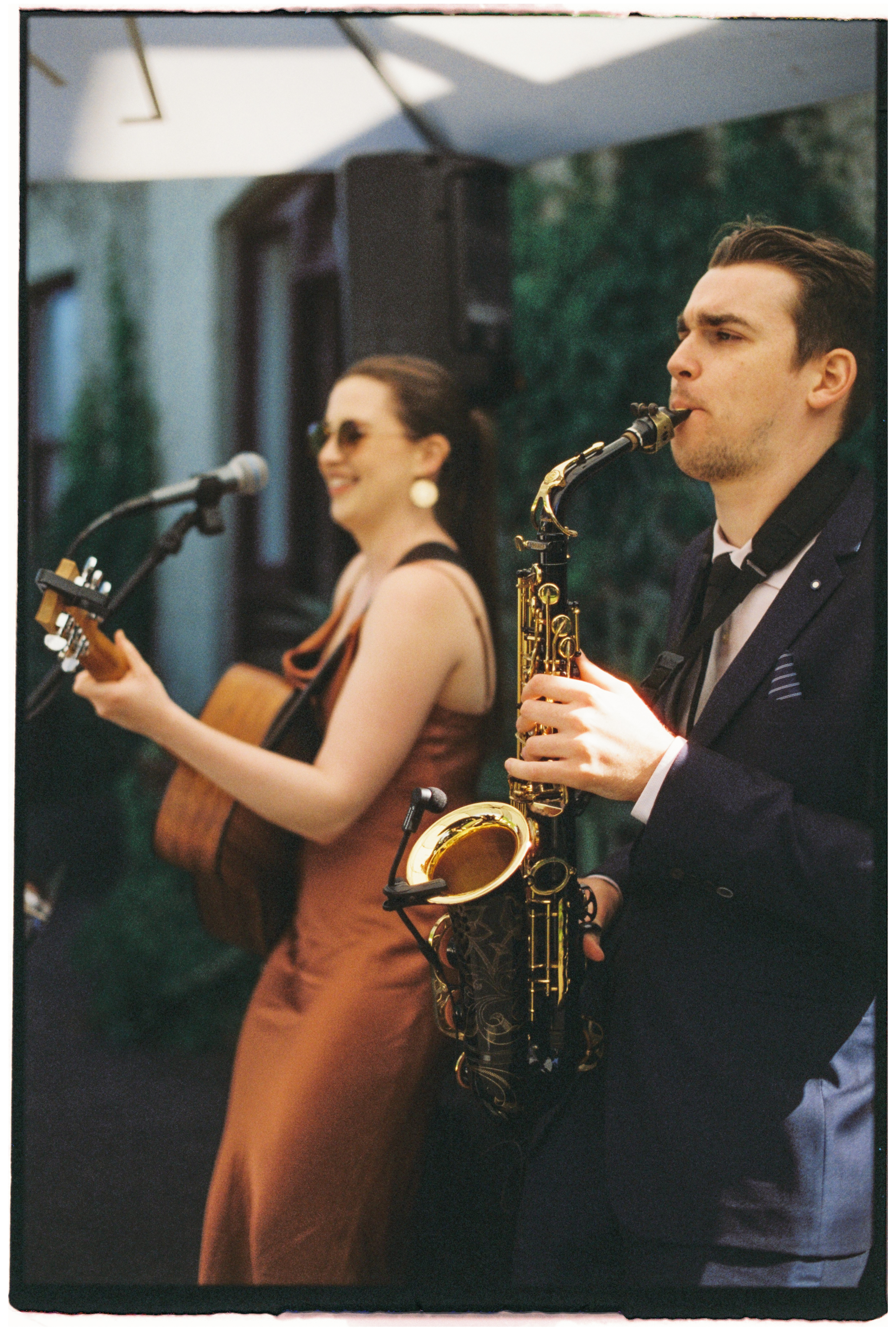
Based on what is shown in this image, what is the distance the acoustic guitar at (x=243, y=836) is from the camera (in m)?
2.25

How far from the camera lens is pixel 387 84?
259cm

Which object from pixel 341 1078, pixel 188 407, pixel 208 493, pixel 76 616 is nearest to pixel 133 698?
pixel 76 616

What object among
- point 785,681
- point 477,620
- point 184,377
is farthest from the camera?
point 184,377

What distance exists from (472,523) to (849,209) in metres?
1.22

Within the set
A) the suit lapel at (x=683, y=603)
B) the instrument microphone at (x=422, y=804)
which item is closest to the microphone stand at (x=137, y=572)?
the instrument microphone at (x=422, y=804)

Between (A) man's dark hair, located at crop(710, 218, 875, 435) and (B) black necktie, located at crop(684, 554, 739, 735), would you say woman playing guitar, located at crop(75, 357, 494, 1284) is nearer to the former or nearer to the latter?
(B) black necktie, located at crop(684, 554, 739, 735)

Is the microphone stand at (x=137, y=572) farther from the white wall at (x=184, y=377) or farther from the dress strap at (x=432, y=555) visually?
the white wall at (x=184, y=377)

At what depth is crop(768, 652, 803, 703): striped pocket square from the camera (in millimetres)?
1639

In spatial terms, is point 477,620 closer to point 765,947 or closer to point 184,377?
point 765,947

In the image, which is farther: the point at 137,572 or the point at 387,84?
the point at 387,84

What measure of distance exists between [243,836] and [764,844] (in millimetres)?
1184

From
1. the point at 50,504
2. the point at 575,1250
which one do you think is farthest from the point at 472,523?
the point at 50,504

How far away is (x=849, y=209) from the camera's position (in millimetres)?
2520

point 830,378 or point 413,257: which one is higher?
point 413,257
